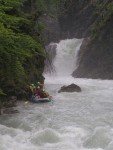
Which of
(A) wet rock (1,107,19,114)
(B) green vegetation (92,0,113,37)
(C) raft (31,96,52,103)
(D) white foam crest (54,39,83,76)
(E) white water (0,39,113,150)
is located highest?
(B) green vegetation (92,0,113,37)

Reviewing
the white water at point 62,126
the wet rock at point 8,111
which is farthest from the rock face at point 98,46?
the wet rock at point 8,111

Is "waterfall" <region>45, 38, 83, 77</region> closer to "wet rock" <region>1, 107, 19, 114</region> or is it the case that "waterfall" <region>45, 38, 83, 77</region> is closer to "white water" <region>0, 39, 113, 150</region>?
"white water" <region>0, 39, 113, 150</region>

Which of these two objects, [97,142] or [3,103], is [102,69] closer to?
[3,103]

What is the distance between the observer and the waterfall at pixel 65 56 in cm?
2864

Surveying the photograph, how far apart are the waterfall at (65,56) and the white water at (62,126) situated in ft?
40.8

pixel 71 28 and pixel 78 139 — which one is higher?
pixel 71 28

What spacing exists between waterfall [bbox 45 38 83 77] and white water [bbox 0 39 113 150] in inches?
489

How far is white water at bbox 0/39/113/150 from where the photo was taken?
929cm

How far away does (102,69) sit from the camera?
25641 mm

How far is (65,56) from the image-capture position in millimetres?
29109

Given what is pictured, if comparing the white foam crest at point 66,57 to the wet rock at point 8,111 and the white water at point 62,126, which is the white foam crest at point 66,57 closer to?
the white water at point 62,126

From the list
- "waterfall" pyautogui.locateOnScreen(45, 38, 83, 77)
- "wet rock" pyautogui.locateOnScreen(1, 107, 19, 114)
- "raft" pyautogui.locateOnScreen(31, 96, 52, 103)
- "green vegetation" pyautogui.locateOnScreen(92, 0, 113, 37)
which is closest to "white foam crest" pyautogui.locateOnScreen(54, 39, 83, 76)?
"waterfall" pyautogui.locateOnScreen(45, 38, 83, 77)

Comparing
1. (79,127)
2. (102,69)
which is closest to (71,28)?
(102,69)

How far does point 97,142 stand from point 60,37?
24022 millimetres
